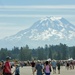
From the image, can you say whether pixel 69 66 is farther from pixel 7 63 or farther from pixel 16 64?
pixel 7 63

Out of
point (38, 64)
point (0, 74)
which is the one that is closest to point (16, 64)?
point (38, 64)

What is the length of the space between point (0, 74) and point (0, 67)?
596mm

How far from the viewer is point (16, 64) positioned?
28.2 metres

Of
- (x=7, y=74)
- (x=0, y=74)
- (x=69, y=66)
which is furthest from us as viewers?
(x=69, y=66)

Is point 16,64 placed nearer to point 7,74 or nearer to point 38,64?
point 38,64

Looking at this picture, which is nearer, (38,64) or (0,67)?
(0,67)

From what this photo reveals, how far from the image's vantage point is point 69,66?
75438mm

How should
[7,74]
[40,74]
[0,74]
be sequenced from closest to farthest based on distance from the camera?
1. [7,74]
2. [0,74]
3. [40,74]

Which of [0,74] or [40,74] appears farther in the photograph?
[40,74]

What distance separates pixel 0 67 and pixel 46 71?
4.36 m

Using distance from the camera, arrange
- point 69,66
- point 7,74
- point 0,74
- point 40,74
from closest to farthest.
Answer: point 7,74, point 0,74, point 40,74, point 69,66

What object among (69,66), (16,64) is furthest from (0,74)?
(69,66)

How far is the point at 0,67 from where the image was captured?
25234 mm

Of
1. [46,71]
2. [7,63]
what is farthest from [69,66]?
[7,63]
